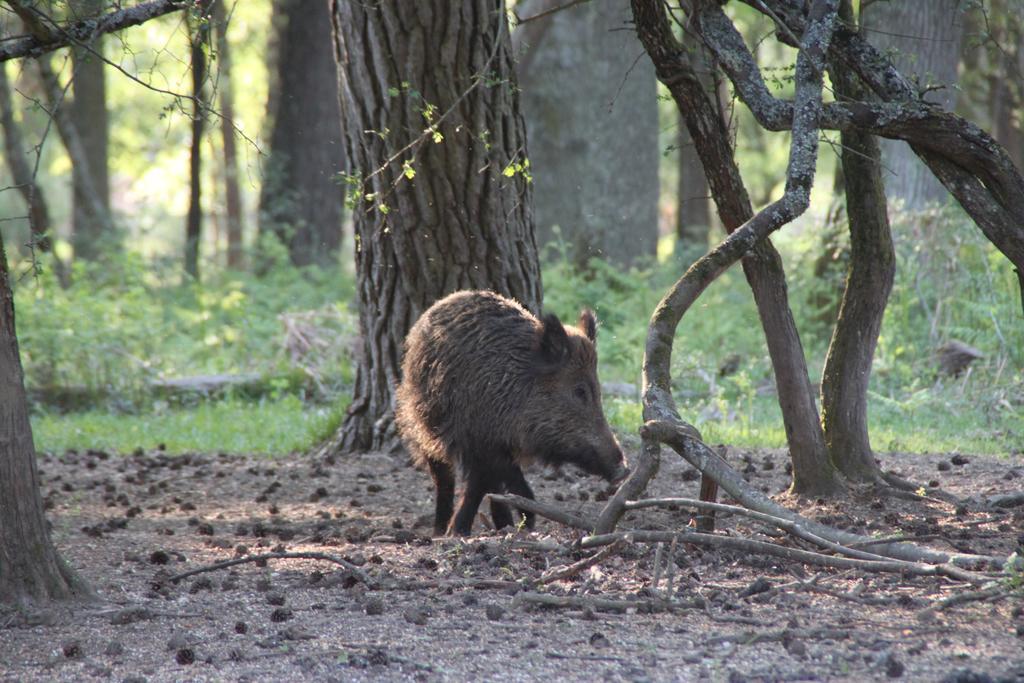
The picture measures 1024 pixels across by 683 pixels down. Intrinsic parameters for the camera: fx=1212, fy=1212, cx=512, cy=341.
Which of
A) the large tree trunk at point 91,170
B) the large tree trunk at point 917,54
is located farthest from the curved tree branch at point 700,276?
the large tree trunk at point 91,170

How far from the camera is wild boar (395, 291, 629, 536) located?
729 centimetres

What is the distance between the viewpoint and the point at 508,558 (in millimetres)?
6105

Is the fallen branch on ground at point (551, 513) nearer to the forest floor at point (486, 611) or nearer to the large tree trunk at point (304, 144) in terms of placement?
the forest floor at point (486, 611)

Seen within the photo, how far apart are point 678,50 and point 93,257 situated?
51.9 ft

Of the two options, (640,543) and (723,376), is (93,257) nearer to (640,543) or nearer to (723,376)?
(723,376)

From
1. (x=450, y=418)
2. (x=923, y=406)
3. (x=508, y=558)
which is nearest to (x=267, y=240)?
(x=923, y=406)

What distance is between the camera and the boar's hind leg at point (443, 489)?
759cm

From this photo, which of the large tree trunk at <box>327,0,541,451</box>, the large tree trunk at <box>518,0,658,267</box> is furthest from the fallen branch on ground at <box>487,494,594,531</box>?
the large tree trunk at <box>518,0,658,267</box>

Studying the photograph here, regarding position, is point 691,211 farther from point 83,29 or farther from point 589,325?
point 83,29

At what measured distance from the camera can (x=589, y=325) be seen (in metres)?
7.75

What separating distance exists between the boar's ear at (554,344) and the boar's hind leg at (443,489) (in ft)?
3.15

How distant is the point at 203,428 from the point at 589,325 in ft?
17.1

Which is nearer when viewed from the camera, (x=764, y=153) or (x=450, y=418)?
(x=450, y=418)

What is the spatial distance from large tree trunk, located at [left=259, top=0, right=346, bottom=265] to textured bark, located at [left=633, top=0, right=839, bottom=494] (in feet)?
45.5
